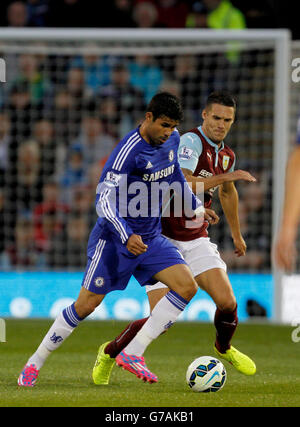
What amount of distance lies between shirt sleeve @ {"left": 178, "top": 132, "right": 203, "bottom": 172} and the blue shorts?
2.81 ft

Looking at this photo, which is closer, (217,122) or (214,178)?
(214,178)

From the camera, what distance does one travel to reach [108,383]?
6016 millimetres

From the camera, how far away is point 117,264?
580 cm

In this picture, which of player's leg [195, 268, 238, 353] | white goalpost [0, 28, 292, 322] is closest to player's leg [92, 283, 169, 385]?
player's leg [195, 268, 238, 353]

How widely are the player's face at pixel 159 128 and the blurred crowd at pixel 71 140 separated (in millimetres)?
5984

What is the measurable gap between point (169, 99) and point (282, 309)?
18.4 ft

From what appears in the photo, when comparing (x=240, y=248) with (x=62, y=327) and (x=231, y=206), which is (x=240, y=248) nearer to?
(x=231, y=206)

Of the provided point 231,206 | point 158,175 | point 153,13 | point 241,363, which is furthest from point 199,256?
point 153,13

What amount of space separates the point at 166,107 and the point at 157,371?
2.17 metres

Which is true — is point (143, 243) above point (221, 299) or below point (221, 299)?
above

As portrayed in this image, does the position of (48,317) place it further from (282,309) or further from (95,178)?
(282,309)

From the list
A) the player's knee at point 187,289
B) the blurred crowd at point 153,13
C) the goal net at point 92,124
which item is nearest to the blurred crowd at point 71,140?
the goal net at point 92,124

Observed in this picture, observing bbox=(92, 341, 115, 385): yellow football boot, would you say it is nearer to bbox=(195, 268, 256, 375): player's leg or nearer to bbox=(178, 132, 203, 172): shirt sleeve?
bbox=(195, 268, 256, 375): player's leg

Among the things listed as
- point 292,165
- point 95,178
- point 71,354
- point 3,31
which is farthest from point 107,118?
point 292,165
